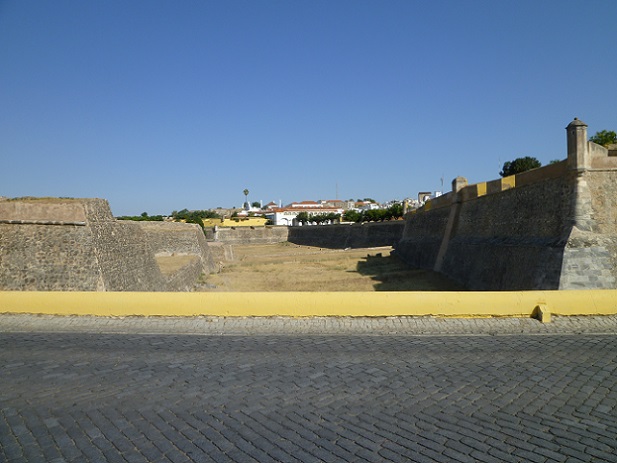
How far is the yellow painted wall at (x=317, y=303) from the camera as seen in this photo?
812 cm

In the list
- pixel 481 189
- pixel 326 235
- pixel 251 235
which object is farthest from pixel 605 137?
pixel 251 235

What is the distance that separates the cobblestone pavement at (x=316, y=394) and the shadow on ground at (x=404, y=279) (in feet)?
41.6

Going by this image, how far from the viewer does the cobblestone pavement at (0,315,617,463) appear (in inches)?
154

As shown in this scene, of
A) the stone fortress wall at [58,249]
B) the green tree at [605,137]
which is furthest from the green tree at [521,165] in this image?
the stone fortress wall at [58,249]

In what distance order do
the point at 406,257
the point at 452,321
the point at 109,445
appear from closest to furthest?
Result: the point at 109,445 → the point at 452,321 → the point at 406,257

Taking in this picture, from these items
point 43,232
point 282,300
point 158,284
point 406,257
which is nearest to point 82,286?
point 43,232

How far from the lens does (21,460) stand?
3.74m

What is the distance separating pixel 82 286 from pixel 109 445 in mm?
10625

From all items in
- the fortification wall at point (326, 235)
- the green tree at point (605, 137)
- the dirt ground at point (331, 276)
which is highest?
the green tree at point (605, 137)

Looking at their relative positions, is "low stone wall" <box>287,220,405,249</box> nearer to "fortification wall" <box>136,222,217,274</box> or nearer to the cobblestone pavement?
"fortification wall" <box>136,222,217,274</box>

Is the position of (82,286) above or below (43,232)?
below

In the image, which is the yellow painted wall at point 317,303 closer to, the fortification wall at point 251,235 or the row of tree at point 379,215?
the fortification wall at point 251,235

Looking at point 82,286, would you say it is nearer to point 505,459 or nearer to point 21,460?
point 21,460

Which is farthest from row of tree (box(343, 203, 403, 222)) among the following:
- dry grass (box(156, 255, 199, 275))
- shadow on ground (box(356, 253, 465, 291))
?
dry grass (box(156, 255, 199, 275))
